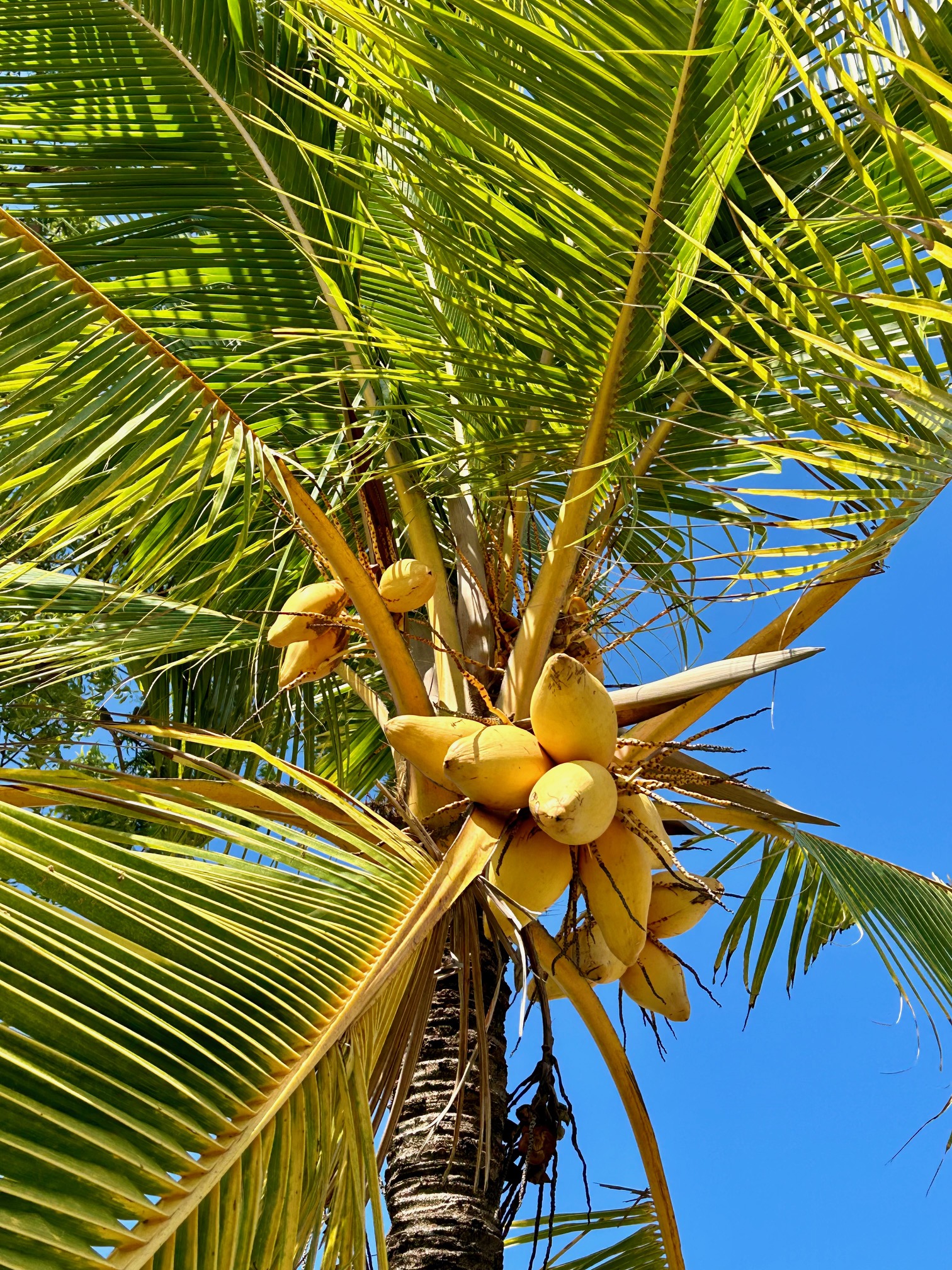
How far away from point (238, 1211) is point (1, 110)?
7.94 ft

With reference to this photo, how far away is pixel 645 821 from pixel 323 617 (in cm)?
78

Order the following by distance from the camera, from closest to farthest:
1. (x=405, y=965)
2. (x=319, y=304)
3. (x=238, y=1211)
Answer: (x=238, y=1211), (x=405, y=965), (x=319, y=304)

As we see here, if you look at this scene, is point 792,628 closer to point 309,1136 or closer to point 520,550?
point 520,550

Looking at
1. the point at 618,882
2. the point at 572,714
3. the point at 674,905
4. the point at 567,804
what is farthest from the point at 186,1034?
the point at 674,905

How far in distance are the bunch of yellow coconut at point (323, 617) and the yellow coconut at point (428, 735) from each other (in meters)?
0.36

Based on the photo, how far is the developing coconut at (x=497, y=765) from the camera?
1.89 meters

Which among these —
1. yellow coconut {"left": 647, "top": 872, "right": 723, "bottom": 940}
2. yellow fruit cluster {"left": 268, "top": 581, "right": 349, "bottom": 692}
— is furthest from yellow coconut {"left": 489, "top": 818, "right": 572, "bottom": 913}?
yellow fruit cluster {"left": 268, "top": 581, "right": 349, "bottom": 692}

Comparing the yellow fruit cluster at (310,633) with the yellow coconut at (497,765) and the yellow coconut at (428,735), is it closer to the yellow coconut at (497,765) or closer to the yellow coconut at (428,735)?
the yellow coconut at (428,735)

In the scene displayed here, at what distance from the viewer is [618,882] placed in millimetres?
2020

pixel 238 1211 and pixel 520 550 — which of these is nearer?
pixel 238 1211

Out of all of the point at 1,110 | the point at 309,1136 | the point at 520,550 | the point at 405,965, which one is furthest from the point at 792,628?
the point at 1,110

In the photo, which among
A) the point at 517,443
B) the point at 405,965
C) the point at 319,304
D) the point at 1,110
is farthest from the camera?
the point at 319,304

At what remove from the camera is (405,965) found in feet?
5.49

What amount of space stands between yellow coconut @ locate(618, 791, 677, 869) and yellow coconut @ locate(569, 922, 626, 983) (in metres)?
0.24
